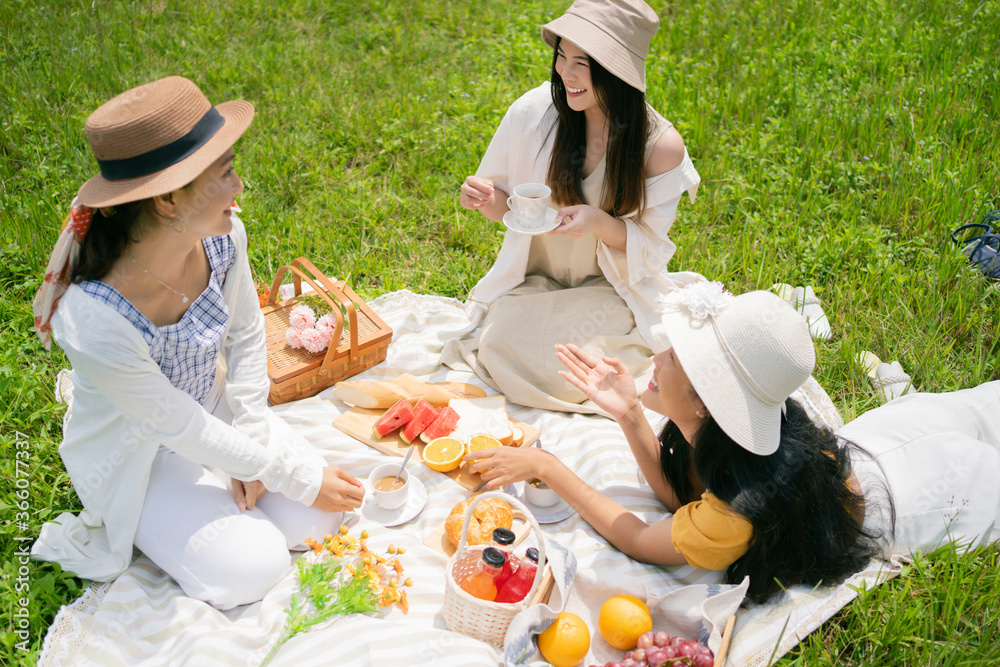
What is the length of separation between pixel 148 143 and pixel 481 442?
1.80 metres

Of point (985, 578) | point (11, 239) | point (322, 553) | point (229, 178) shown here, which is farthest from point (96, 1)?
point (985, 578)

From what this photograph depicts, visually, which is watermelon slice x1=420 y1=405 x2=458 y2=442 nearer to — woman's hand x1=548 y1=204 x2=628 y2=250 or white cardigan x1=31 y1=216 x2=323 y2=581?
white cardigan x1=31 y1=216 x2=323 y2=581

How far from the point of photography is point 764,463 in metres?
2.33

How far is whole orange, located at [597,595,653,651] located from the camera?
7.67ft

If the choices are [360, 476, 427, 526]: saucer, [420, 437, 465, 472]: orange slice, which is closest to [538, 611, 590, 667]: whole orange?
[360, 476, 427, 526]: saucer

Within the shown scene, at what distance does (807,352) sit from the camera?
7.13 ft

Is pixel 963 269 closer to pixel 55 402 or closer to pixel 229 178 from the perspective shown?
pixel 229 178

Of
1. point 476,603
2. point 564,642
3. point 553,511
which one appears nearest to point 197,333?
point 476,603

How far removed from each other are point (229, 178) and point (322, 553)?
143cm

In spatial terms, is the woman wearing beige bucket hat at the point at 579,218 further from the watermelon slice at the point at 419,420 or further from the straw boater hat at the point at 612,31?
the watermelon slice at the point at 419,420

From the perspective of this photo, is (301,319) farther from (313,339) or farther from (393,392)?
(393,392)

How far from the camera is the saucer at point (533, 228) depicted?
3.29 metres

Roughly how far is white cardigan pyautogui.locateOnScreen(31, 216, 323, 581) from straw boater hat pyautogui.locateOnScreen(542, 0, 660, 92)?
5.37 ft

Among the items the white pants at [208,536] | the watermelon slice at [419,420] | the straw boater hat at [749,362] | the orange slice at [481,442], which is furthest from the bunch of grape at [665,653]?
the watermelon slice at [419,420]
